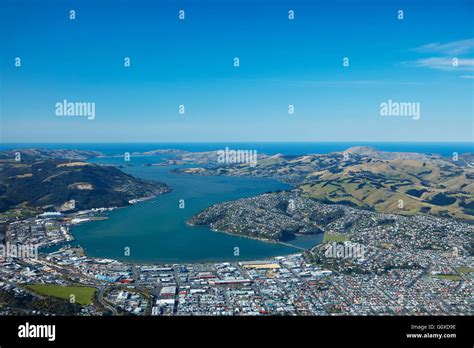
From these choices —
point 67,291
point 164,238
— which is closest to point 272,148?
point 164,238

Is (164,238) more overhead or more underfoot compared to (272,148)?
more underfoot

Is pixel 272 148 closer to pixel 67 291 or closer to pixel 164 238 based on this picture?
pixel 164 238

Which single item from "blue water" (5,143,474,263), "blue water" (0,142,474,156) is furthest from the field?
"blue water" (0,142,474,156)

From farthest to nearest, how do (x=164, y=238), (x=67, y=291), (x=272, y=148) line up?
(x=272, y=148), (x=164, y=238), (x=67, y=291)

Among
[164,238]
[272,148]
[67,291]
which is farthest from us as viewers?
[272,148]

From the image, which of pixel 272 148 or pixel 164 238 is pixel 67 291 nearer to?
pixel 164 238

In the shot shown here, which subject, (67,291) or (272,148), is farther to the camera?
(272,148)

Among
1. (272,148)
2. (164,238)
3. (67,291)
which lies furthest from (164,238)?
(272,148)

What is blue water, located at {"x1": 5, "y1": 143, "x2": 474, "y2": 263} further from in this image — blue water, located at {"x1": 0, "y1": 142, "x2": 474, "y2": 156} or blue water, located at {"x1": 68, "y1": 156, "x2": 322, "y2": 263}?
blue water, located at {"x1": 0, "y1": 142, "x2": 474, "y2": 156}
